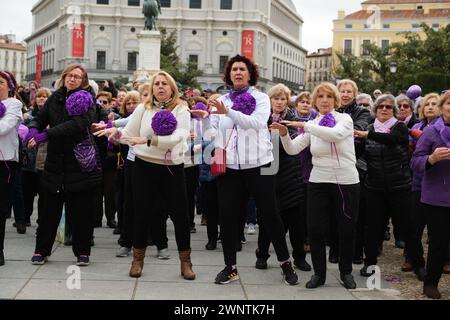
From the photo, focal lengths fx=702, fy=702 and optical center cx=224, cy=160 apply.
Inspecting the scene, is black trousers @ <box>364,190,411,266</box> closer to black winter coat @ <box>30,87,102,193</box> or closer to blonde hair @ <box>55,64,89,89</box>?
black winter coat @ <box>30,87,102,193</box>

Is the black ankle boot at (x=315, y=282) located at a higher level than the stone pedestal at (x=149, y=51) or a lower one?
lower

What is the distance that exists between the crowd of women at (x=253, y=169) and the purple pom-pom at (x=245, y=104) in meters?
0.01

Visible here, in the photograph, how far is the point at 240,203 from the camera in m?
7.24

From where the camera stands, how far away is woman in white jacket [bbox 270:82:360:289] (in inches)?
277

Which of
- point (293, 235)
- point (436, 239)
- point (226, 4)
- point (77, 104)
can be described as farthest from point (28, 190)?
point (226, 4)

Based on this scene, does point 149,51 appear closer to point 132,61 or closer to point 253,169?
point 253,169

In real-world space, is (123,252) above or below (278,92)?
below

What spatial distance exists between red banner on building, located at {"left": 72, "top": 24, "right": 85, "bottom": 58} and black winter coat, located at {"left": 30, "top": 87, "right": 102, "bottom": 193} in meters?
77.9

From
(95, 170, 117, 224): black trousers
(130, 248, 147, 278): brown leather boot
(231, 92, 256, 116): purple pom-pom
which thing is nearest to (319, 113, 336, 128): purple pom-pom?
(231, 92, 256, 116): purple pom-pom

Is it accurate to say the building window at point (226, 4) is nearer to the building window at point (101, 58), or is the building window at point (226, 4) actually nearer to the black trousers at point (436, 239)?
the building window at point (101, 58)

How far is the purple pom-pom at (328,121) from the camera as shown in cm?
700

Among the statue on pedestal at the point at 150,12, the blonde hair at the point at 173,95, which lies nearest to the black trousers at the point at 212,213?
the blonde hair at the point at 173,95

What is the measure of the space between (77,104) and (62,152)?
583mm
